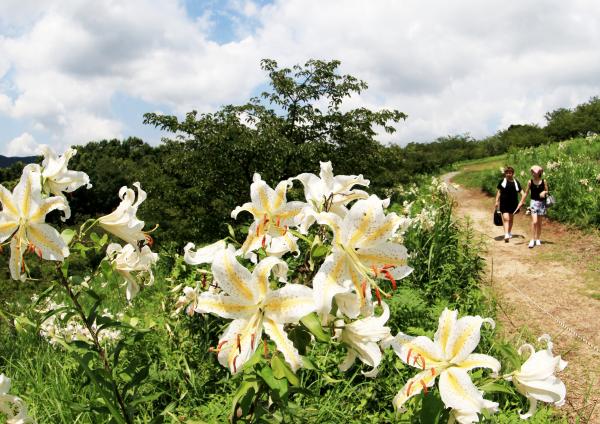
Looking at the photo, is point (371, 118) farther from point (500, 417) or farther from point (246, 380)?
point (246, 380)

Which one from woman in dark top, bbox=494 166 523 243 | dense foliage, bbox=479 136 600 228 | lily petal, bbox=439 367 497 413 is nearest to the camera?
lily petal, bbox=439 367 497 413

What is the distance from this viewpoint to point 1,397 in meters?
1.40

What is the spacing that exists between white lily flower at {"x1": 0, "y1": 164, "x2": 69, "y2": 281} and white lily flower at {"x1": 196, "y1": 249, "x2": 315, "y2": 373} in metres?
0.50

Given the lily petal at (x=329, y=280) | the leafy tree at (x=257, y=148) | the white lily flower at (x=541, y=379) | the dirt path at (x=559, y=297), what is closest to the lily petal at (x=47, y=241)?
the lily petal at (x=329, y=280)

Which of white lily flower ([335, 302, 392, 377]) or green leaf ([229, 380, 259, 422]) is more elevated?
white lily flower ([335, 302, 392, 377])

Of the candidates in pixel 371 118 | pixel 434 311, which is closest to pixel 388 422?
pixel 434 311

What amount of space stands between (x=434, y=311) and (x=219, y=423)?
6.83 feet

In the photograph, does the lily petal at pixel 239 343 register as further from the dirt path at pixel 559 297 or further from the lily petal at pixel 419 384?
the dirt path at pixel 559 297

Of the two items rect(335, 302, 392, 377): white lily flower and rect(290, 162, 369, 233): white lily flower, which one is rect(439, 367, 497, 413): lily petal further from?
rect(290, 162, 369, 233): white lily flower

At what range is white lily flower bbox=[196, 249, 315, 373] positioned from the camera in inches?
40.8

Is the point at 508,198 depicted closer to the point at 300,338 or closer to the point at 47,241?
the point at 300,338

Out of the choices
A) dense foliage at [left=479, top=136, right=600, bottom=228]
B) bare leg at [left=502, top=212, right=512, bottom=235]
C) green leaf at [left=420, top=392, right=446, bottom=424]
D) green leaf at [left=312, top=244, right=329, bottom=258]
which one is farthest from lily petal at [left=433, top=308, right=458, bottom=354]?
dense foliage at [left=479, top=136, right=600, bottom=228]

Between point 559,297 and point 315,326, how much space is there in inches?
218

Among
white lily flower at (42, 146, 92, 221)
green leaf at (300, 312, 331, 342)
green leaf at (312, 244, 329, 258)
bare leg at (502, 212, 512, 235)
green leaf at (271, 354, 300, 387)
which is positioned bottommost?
bare leg at (502, 212, 512, 235)
